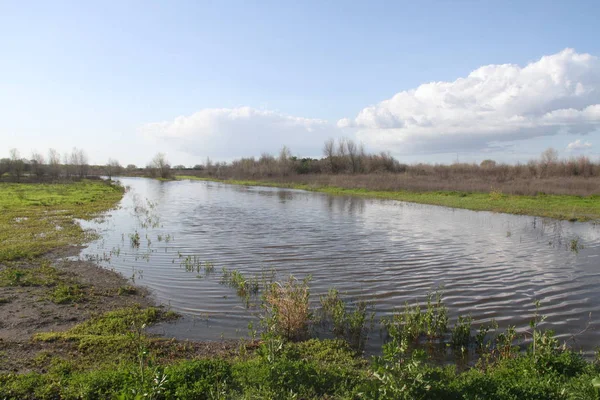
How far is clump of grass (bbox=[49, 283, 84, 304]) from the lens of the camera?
27.8 feet

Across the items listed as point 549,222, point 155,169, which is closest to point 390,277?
point 549,222

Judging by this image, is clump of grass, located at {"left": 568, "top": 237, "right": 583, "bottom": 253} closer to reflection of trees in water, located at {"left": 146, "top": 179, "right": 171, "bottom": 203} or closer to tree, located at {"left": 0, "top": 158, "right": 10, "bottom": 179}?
reflection of trees in water, located at {"left": 146, "top": 179, "right": 171, "bottom": 203}

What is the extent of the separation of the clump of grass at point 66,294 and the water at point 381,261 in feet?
5.28

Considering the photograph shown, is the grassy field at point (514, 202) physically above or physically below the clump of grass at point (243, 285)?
above

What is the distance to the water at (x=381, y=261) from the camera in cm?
866

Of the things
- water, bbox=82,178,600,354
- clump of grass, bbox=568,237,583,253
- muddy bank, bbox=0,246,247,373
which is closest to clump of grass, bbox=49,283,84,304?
muddy bank, bbox=0,246,247,373

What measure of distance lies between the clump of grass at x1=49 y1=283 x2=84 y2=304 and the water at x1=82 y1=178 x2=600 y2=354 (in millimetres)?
1609

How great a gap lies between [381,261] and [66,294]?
8888 mm

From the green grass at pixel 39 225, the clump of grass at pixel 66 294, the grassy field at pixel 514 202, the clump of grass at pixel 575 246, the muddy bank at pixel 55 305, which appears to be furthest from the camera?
the grassy field at pixel 514 202

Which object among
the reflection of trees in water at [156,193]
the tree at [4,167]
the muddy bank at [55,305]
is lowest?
the muddy bank at [55,305]

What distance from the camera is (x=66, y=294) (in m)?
8.79

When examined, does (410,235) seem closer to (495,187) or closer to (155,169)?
(495,187)

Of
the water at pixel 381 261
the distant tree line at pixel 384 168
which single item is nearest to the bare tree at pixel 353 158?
the distant tree line at pixel 384 168

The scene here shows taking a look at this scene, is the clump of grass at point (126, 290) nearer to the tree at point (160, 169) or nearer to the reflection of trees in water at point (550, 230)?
the reflection of trees in water at point (550, 230)
